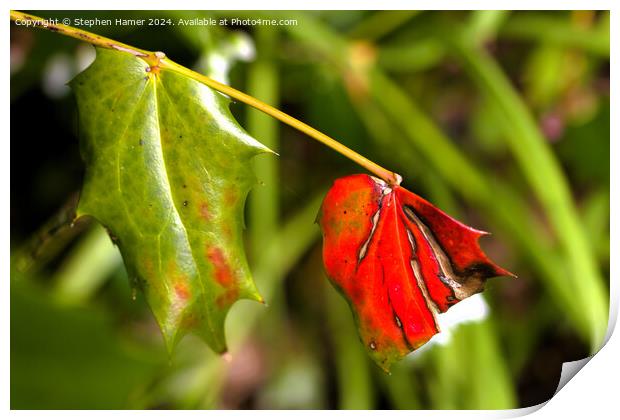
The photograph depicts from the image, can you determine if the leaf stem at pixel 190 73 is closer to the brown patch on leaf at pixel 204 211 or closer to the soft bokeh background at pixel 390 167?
the brown patch on leaf at pixel 204 211

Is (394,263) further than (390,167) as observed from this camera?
No

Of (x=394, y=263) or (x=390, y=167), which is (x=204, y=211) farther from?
(x=390, y=167)

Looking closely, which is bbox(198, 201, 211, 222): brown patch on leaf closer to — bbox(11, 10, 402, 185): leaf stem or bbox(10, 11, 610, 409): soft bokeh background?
bbox(11, 10, 402, 185): leaf stem

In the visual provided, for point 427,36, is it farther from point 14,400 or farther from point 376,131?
point 14,400

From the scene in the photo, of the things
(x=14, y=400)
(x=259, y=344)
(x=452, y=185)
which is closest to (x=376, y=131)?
(x=452, y=185)

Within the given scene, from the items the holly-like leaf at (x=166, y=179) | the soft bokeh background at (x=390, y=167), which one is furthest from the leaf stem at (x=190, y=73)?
the soft bokeh background at (x=390, y=167)

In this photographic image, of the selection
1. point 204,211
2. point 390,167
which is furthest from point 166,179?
point 390,167
